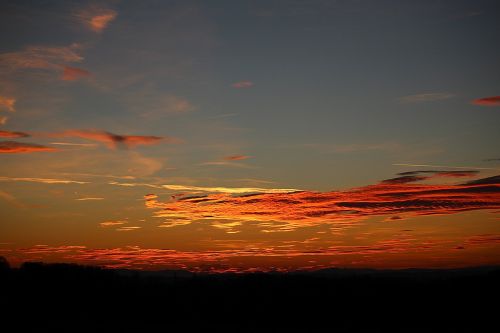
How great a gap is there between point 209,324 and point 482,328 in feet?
136

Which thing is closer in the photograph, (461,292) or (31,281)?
(31,281)

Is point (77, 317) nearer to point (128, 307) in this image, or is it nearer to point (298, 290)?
point (128, 307)

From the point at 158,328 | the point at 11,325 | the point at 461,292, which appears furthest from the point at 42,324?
the point at 461,292

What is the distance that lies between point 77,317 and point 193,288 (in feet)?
95.6

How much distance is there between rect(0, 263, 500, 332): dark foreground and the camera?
76.0 meters

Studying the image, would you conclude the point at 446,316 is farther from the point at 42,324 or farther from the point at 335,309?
the point at 42,324

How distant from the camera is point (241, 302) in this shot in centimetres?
9981

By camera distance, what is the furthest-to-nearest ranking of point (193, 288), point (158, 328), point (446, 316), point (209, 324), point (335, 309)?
1. point (193, 288)
2. point (335, 309)
3. point (446, 316)
4. point (209, 324)
5. point (158, 328)

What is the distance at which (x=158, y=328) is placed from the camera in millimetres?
72938

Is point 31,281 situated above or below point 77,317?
above

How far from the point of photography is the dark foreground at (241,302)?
249 ft

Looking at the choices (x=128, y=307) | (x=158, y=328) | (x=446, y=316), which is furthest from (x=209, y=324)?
(x=446, y=316)

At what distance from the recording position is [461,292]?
10081cm

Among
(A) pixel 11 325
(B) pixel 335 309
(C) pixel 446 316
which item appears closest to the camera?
(A) pixel 11 325
